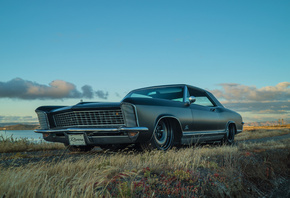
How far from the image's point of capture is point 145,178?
8.59ft

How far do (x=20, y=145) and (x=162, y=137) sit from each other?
3.88 meters

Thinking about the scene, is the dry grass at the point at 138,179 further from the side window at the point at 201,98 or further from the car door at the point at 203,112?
the side window at the point at 201,98

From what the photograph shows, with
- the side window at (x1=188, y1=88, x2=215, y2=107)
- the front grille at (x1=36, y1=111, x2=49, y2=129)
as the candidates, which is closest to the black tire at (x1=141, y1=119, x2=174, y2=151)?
the side window at (x1=188, y1=88, x2=215, y2=107)

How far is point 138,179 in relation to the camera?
2.65 m

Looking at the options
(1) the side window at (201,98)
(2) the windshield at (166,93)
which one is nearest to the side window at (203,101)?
(1) the side window at (201,98)

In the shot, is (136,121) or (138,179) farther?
(136,121)

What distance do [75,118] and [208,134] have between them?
332cm

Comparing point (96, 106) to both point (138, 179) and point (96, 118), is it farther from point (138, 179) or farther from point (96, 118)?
point (138, 179)

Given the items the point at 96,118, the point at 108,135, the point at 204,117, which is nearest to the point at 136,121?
the point at 108,135

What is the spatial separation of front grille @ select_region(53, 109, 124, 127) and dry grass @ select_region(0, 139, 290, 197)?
111 cm

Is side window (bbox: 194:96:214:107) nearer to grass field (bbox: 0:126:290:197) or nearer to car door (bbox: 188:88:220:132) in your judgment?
car door (bbox: 188:88:220:132)

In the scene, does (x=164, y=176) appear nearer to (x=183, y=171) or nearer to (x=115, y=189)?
(x=183, y=171)

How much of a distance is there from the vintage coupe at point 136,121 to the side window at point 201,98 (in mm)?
26

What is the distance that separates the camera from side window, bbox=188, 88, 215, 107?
635 cm
